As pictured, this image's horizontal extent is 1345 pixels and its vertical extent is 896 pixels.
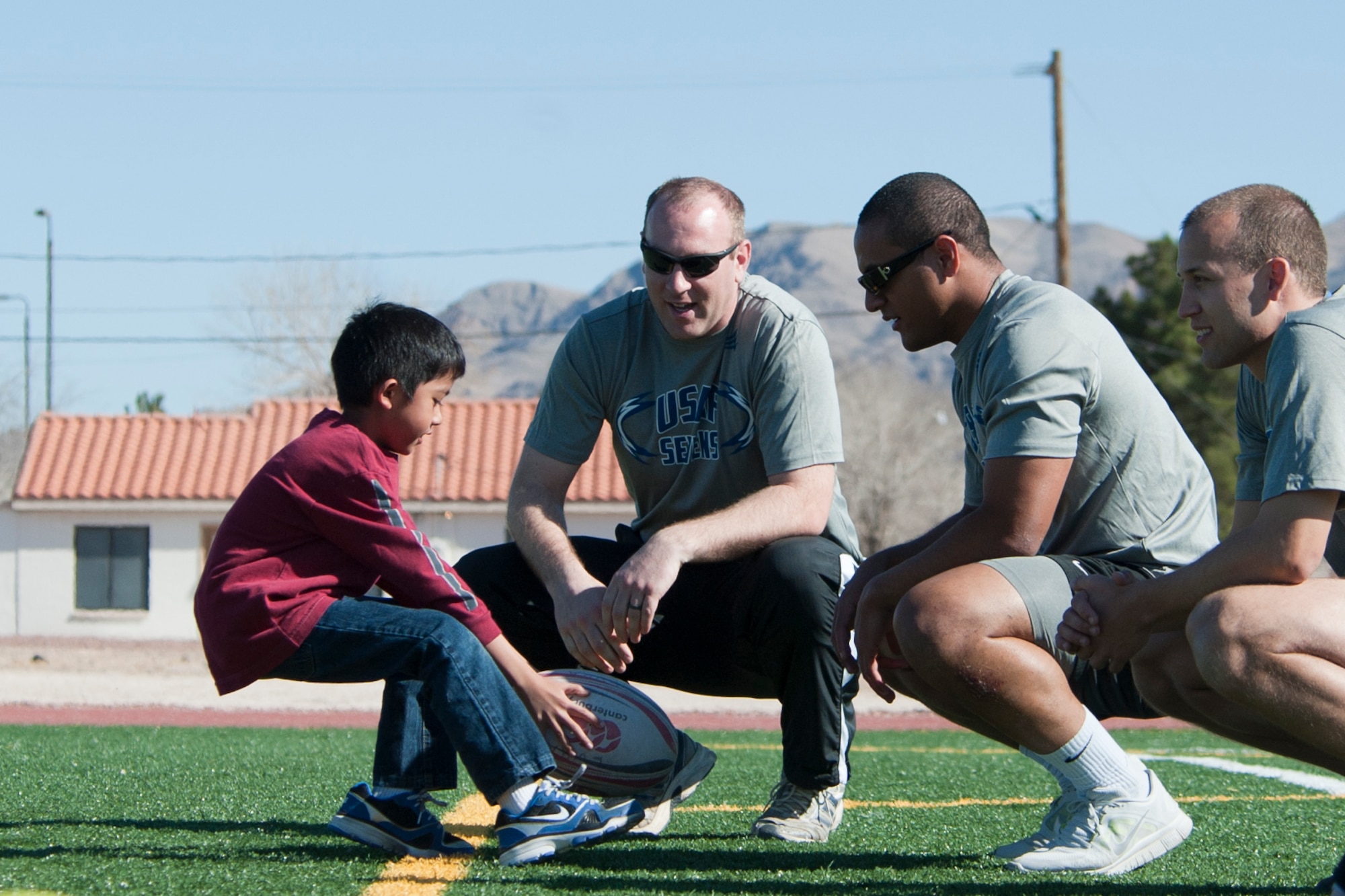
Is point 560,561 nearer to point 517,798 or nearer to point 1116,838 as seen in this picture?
point 517,798

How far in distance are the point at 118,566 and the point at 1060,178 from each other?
20.0 metres

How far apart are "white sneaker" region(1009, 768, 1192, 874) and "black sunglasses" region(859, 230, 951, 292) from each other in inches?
56.3

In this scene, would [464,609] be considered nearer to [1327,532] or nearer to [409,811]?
[409,811]

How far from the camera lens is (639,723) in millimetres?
4133

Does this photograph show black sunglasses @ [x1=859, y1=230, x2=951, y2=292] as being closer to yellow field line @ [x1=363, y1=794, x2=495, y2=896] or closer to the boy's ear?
the boy's ear

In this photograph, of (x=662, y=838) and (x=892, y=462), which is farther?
(x=892, y=462)

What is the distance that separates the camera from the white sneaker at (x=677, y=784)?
4168 millimetres

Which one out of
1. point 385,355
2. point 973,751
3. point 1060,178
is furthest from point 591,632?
point 1060,178

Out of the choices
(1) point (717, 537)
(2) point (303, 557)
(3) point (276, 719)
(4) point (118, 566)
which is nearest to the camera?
(2) point (303, 557)

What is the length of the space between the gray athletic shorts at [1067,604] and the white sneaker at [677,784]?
3.59 feet

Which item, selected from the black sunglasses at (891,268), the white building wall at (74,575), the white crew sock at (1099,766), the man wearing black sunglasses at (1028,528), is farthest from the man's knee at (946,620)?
the white building wall at (74,575)

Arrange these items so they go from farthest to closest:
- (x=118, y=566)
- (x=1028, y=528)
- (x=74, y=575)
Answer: (x=74, y=575) → (x=118, y=566) → (x=1028, y=528)

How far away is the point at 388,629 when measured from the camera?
11.7ft

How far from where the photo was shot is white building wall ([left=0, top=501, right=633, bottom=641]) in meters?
28.8
